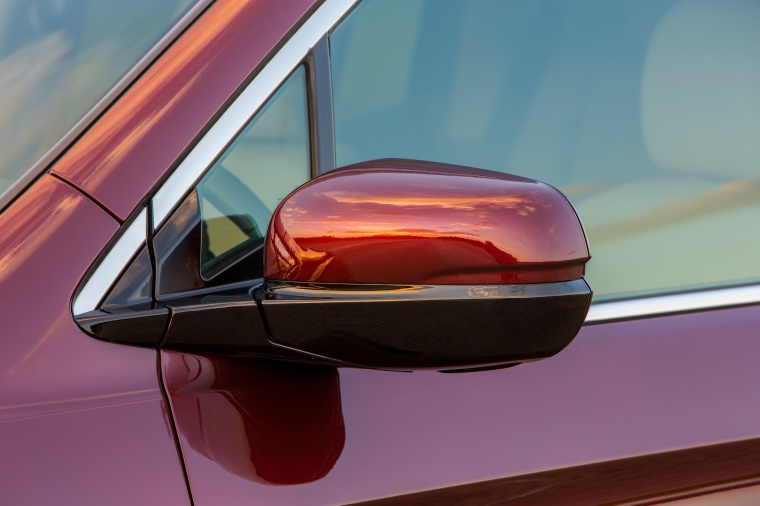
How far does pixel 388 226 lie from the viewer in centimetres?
82

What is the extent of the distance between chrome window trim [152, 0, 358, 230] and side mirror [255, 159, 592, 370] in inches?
5.9

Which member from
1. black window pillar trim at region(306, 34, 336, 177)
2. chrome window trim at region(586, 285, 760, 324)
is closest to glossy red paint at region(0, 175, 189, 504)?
black window pillar trim at region(306, 34, 336, 177)

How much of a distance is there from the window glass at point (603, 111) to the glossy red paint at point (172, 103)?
17cm

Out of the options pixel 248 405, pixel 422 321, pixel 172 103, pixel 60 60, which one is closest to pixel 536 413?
pixel 422 321

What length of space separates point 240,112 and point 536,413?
0.49 metres

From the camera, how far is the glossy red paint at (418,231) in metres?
0.82

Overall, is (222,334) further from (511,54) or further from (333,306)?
(511,54)

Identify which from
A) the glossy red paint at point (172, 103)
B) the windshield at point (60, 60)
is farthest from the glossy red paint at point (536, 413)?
the windshield at point (60, 60)

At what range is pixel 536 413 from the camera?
0.98 metres

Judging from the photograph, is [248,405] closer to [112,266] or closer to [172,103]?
[112,266]

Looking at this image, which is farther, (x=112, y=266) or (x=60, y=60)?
(x=60, y=60)

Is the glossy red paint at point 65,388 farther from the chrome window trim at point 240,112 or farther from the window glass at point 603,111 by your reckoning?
the window glass at point 603,111

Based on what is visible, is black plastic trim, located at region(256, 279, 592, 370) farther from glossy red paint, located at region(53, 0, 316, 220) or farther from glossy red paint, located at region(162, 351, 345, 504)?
glossy red paint, located at region(53, 0, 316, 220)

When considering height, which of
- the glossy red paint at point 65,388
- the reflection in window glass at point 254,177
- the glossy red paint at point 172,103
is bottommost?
the glossy red paint at point 65,388
